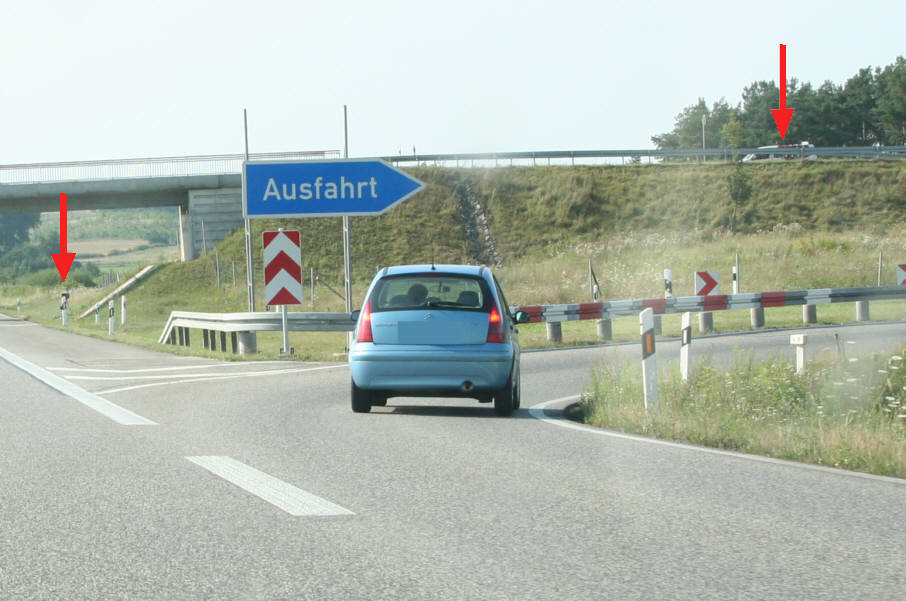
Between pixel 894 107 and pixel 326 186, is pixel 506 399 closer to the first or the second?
pixel 326 186

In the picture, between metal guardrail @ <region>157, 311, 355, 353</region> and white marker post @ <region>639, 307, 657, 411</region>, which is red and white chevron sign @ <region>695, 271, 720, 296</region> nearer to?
metal guardrail @ <region>157, 311, 355, 353</region>

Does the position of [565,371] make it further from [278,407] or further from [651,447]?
[651,447]

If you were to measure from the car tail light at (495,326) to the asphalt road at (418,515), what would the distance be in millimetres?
819

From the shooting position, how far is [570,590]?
16.3ft

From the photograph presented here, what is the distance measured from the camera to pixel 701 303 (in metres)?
25.8

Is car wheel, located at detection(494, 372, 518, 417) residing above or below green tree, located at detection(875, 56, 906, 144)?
below

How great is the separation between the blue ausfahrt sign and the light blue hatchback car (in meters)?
10.3

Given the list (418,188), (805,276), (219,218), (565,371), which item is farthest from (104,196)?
(565,371)

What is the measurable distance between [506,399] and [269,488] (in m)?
4.69

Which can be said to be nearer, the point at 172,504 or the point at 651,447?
the point at 172,504

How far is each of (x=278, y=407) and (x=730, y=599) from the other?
27.1 ft

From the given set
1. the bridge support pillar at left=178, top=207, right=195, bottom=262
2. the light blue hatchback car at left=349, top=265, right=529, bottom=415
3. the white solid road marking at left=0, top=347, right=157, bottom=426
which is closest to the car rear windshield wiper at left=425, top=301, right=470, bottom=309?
the light blue hatchback car at left=349, top=265, right=529, bottom=415

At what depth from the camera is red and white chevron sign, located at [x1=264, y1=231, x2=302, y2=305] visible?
20359 mm

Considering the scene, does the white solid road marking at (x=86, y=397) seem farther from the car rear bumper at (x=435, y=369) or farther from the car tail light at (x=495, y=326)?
the car tail light at (x=495, y=326)
